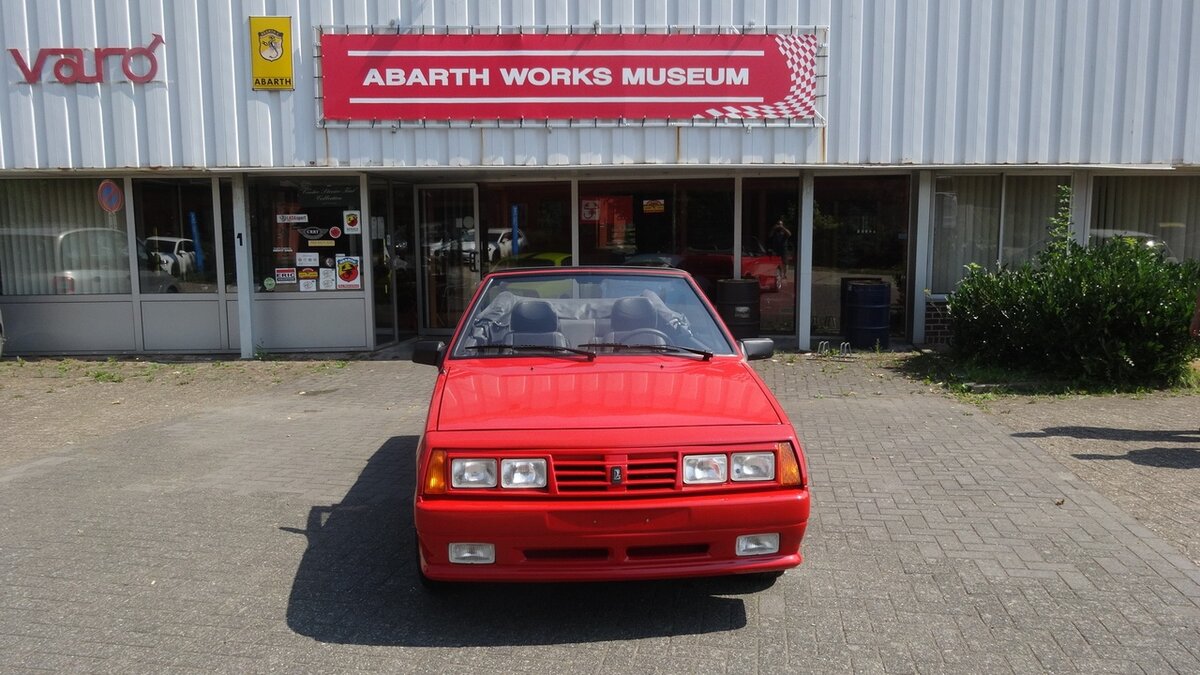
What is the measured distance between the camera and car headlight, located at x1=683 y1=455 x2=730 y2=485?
3.71 m

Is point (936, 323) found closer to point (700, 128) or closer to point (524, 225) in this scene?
point (700, 128)

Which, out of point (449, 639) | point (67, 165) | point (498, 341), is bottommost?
point (449, 639)

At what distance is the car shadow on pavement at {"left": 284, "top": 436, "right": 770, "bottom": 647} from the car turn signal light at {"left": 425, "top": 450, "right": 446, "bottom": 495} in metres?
0.68

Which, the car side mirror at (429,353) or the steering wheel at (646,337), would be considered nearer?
the steering wheel at (646,337)

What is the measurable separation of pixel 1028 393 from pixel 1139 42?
17.4 feet

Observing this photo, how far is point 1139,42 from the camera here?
36.4 ft

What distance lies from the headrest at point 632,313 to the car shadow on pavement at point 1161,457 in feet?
12.6

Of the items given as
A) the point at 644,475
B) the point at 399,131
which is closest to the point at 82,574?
the point at 644,475

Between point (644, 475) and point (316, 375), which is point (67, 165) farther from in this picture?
point (644, 475)

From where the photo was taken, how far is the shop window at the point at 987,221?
12273 millimetres

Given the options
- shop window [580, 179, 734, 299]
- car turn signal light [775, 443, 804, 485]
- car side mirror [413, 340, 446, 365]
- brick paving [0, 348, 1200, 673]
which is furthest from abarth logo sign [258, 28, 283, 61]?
car turn signal light [775, 443, 804, 485]

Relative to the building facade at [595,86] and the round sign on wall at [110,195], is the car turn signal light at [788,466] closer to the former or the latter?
the building facade at [595,86]

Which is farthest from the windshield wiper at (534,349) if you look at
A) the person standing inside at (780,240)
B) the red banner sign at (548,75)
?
the person standing inside at (780,240)

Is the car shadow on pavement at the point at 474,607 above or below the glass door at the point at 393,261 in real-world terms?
below
